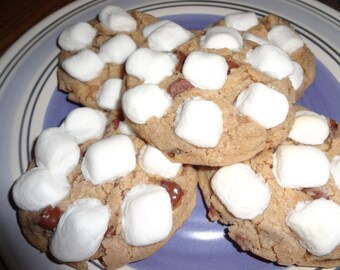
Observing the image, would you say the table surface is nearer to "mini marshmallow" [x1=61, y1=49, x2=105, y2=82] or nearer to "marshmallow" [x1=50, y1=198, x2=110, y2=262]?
"mini marshmallow" [x1=61, y1=49, x2=105, y2=82]

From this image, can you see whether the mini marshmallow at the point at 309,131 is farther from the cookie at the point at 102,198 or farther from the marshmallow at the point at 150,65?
the marshmallow at the point at 150,65

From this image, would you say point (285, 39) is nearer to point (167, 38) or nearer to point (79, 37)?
point (167, 38)

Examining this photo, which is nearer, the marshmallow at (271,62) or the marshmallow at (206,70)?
the marshmallow at (206,70)

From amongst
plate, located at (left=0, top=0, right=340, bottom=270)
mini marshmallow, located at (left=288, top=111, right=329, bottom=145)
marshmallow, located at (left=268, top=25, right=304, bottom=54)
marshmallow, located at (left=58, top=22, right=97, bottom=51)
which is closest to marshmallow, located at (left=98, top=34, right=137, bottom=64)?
marshmallow, located at (left=58, top=22, right=97, bottom=51)

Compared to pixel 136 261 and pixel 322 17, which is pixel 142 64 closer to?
pixel 136 261

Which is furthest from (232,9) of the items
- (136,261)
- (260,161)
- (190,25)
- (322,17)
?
(136,261)

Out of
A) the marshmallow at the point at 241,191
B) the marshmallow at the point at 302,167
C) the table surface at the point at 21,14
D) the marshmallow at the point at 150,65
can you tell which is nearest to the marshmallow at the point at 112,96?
the marshmallow at the point at 150,65

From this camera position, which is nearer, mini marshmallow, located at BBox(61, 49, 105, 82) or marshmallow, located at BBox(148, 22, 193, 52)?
marshmallow, located at BBox(148, 22, 193, 52)

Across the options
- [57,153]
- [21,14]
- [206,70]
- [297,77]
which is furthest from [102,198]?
[21,14]
